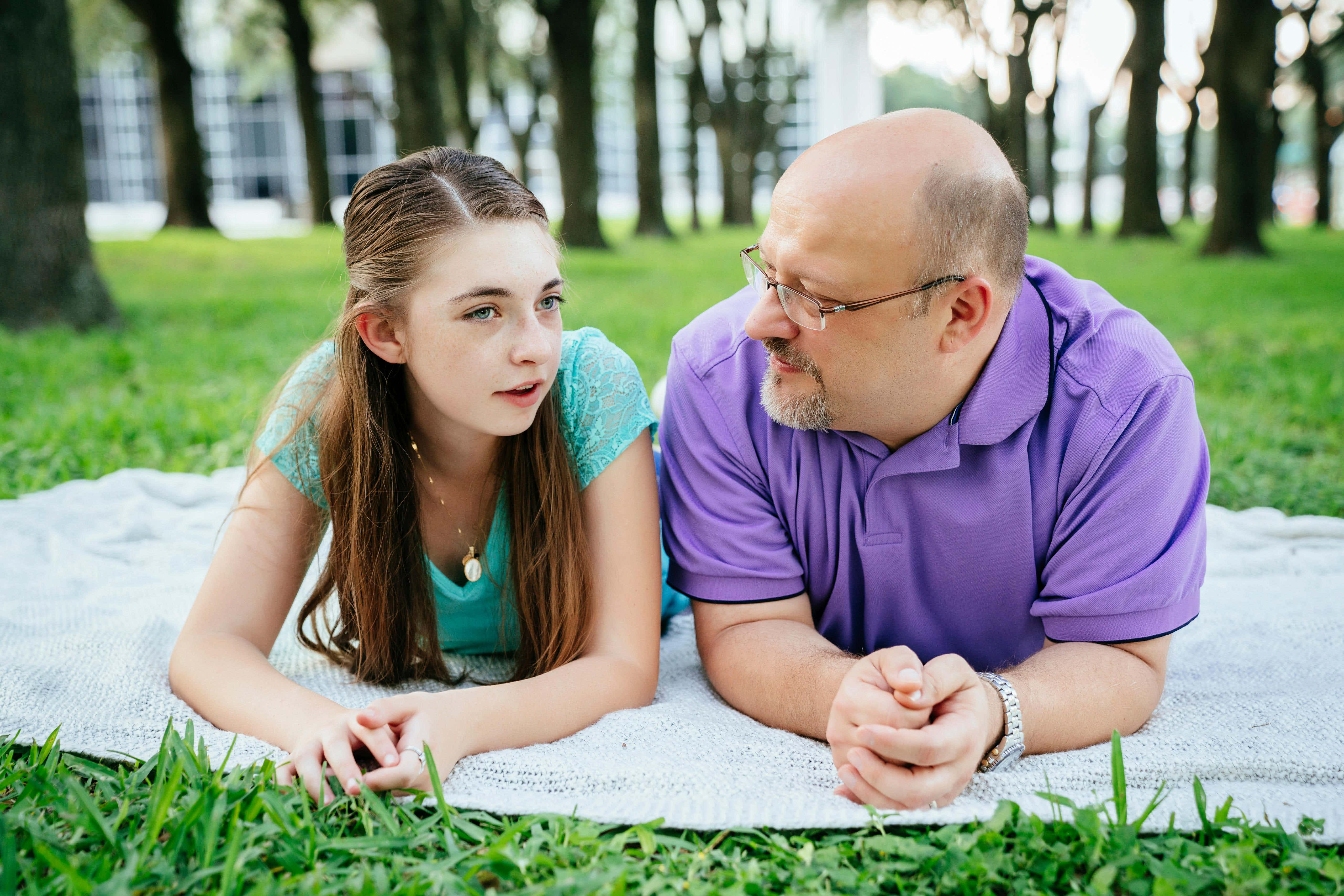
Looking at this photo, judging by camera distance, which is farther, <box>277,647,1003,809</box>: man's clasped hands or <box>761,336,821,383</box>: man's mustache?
<box>761,336,821,383</box>: man's mustache

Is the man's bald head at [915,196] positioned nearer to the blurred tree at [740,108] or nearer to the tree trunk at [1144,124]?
the tree trunk at [1144,124]

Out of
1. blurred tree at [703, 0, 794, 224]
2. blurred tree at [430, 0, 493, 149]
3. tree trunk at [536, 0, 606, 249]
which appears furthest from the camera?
blurred tree at [703, 0, 794, 224]

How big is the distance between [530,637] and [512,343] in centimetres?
82

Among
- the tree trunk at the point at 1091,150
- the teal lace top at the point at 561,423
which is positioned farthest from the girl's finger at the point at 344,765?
the tree trunk at the point at 1091,150

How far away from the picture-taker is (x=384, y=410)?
277cm

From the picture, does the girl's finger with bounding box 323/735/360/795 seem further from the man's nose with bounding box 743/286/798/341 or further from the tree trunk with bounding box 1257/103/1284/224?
the tree trunk with bounding box 1257/103/1284/224

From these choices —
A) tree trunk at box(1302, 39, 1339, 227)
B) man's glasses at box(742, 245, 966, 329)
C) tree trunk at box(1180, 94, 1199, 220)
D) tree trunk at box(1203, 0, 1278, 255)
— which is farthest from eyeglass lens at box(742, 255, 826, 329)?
tree trunk at box(1302, 39, 1339, 227)

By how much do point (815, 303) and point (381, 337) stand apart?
3.54 feet

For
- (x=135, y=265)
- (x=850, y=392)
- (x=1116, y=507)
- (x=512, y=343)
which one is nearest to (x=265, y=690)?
(x=512, y=343)

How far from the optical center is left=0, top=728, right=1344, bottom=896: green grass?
5.81 feet

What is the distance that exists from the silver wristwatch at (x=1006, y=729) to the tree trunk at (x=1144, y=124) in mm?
17017

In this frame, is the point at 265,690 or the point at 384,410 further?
the point at 384,410

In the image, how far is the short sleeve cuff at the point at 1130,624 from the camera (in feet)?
7.85

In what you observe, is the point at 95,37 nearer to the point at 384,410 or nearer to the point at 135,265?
the point at 135,265
